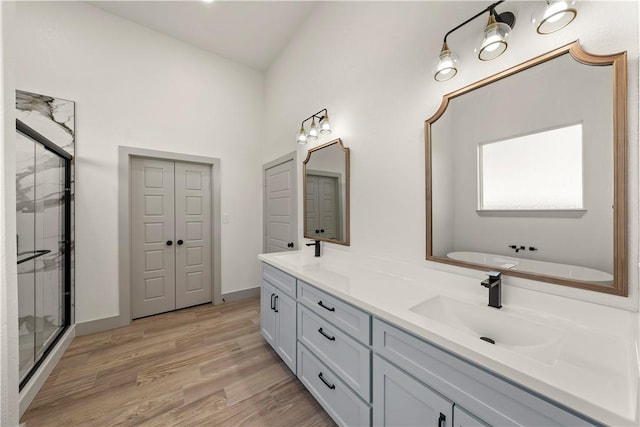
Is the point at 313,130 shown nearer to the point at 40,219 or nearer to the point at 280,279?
the point at 280,279

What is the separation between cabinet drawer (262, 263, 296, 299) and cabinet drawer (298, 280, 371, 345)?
0.11m

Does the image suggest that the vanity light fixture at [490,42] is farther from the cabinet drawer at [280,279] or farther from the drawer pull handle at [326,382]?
the drawer pull handle at [326,382]

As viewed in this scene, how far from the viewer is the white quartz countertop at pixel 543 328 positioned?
1.95 ft

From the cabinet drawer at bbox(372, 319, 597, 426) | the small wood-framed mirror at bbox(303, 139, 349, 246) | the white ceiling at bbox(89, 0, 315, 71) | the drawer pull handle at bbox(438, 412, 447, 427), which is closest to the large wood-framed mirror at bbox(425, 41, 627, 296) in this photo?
the cabinet drawer at bbox(372, 319, 597, 426)

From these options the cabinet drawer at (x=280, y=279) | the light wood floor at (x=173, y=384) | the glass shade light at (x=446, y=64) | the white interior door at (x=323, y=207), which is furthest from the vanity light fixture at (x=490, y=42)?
the light wood floor at (x=173, y=384)

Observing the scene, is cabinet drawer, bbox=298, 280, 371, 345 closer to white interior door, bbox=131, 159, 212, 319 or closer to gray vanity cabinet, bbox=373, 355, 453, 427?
gray vanity cabinet, bbox=373, 355, 453, 427

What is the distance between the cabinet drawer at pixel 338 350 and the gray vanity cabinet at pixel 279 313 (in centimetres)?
15

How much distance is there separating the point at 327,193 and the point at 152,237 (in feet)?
7.86

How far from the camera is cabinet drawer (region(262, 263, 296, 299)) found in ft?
5.90

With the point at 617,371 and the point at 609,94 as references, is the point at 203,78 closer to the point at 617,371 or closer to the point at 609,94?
the point at 609,94

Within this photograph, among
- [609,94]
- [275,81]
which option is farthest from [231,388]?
[275,81]

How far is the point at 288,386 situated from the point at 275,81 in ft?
Answer: 12.0

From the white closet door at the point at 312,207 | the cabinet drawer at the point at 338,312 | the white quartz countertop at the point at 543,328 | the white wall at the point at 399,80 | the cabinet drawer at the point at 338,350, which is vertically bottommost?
the cabinet drawer at the point at 338,350

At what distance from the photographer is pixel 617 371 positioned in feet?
2.28
